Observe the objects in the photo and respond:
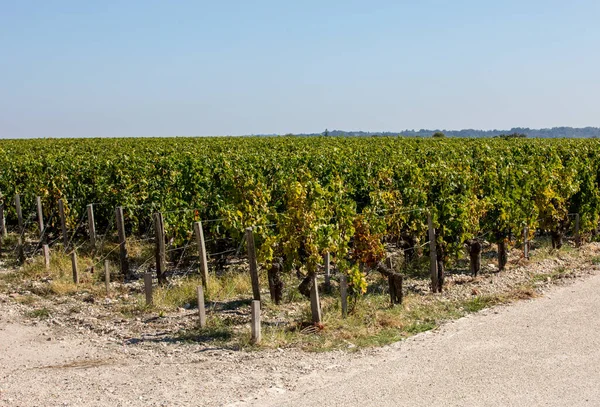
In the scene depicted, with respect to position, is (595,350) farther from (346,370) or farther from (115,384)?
(115,384)

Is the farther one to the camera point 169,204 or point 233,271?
point 169,204

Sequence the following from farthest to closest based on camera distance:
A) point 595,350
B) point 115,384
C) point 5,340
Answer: point 5,340 → point 595,350 → point 115,384

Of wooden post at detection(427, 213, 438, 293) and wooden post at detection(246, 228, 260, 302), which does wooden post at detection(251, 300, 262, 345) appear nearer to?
wooden post at detection(246, 228, 260, 302)

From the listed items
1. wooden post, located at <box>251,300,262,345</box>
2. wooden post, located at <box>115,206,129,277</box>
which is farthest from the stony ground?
wooden post, located at <box>115,206,129,277</box>

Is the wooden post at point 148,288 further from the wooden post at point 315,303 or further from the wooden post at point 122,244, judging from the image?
the wooden post at point 315,303

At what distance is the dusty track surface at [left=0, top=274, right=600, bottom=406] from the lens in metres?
7.02

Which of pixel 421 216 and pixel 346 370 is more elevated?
pixel 421 216

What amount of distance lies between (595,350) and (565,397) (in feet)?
5.89

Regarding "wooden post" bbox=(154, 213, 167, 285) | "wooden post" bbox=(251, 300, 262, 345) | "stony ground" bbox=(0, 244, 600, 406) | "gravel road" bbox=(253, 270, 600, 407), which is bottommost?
"gravel road" bbox=(253, 270, 600, 407)

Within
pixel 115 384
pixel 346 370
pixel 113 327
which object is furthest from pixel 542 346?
pixel 113 327

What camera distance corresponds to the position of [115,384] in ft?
24.6

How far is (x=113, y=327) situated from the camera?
9867mm

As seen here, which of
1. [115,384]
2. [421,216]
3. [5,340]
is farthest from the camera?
[421,216]

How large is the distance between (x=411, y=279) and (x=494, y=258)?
287cm
